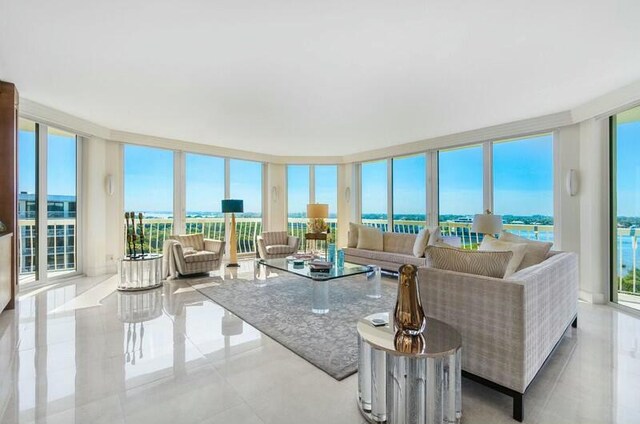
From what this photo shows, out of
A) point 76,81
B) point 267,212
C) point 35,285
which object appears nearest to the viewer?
point 76,81

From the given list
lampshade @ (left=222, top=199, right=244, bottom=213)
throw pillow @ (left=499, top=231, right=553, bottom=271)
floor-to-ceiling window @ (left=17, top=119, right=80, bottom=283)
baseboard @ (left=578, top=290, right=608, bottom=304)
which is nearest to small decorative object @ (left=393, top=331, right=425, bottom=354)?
throw pillow @ (left=499, top=231, right=553, bottom=271)

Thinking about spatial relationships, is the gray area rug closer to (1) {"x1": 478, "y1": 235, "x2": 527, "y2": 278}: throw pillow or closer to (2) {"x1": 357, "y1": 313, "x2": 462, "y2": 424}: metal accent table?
(2) {"x1": 357, "y1": 313, "x2": 462, "y2": 424}: metal accent table

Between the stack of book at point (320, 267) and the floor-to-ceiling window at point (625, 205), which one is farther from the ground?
the floor-to-ceiling window at point (625, 205)

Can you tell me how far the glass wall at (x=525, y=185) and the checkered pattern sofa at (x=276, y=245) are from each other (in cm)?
378

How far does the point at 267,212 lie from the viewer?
7562 mm

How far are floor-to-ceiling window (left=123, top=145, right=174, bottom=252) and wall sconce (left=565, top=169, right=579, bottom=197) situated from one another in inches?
269

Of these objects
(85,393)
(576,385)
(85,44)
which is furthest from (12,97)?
(576,385)

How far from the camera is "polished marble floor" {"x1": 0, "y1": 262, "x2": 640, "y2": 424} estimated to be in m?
1.77

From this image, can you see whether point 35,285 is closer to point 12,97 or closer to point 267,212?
point 12,97

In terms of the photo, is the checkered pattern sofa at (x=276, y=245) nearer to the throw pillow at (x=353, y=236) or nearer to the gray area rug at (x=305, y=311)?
the gray area rug at (x=305, y=311)

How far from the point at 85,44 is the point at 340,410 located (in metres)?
3.44

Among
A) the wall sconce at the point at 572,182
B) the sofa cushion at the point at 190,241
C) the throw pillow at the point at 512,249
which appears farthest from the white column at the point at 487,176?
the sofa cushion at the point at 190,241

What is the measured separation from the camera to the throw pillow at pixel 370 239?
5.74 meters

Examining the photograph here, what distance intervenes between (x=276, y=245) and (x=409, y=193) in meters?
3.05
